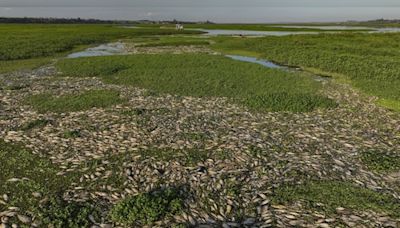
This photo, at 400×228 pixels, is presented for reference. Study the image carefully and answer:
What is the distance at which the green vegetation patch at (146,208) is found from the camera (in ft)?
29.8

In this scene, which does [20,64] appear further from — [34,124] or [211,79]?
[34,124]

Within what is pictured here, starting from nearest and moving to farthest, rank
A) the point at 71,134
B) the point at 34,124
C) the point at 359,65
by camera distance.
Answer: the point at 71,134, the point at 34,124, the point at 359,65

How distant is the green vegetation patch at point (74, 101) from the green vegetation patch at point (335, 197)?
522 inches

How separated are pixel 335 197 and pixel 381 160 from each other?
401cm

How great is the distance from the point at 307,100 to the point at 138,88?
12178 millimetres

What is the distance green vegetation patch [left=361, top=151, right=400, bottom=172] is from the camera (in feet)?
41.2

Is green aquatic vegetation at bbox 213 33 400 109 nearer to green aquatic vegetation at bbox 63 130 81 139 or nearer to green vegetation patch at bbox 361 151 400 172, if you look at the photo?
green vegetation patch at bbox 361 151 400 172

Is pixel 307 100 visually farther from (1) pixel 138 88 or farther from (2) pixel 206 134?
(1) pixel 138 88

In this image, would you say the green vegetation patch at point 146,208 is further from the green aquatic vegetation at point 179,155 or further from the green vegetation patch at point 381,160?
the green vegetation patch at point 381,160

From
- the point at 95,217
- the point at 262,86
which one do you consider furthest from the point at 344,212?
the point at 262,86

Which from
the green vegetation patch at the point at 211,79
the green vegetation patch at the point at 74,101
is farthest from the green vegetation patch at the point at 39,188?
the green vegetation patch at the point at 211,79

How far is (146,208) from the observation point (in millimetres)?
9406

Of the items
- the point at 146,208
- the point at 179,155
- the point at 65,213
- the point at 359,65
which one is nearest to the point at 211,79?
the point at 179,155

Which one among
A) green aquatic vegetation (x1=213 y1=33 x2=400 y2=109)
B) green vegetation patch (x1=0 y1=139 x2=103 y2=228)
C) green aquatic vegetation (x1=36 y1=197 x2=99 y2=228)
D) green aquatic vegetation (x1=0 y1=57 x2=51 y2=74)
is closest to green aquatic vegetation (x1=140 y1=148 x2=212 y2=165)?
green vegetation patch (x1=0 y1=139 x2=103 y2=228)
